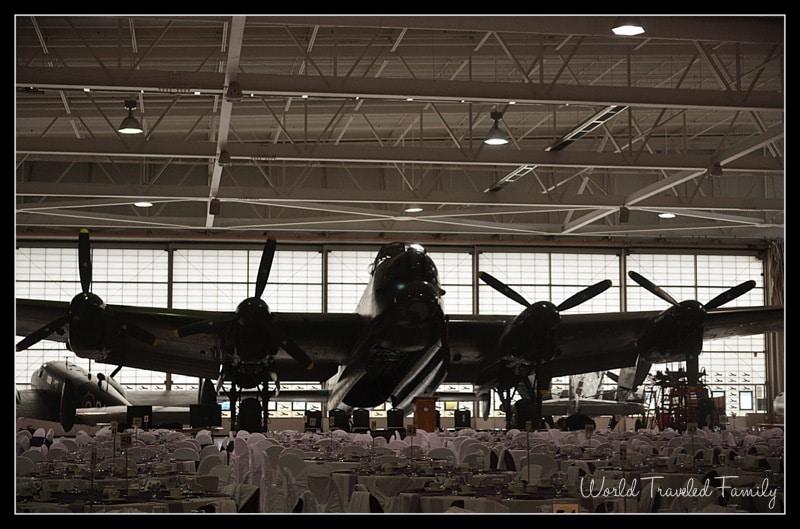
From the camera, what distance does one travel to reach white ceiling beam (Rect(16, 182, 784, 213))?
26359mm

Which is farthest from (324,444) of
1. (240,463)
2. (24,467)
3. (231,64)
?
(24,467)

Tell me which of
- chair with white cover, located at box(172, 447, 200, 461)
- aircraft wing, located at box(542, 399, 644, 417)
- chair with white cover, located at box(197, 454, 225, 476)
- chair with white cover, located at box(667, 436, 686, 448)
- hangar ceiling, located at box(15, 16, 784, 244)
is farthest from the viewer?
aircraft wing, located at box(542, 399, 644, 417)

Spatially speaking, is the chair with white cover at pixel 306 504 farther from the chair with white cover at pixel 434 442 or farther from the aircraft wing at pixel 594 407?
the aircraft wing at pixel 594 407

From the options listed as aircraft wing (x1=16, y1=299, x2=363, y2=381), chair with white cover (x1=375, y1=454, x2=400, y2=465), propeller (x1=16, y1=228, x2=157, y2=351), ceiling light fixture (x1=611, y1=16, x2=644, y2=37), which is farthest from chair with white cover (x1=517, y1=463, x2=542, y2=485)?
aircraft wing (x1=16, y1=299, x2=363, y2=381)

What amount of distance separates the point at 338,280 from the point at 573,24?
2431 cm

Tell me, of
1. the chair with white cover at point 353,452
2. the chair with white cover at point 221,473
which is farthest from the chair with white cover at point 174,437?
the chair with white cover at point 221,473

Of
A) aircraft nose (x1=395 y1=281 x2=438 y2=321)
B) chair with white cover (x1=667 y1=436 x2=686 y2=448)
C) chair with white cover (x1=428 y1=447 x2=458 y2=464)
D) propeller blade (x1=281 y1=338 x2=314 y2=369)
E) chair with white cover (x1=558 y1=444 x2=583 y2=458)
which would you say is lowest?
chair with white cover (x1=667 y1=436 x2=686 y2=448)

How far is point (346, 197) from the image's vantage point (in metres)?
27.5

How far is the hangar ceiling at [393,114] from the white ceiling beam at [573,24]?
27mm

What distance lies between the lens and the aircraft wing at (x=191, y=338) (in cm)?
1870

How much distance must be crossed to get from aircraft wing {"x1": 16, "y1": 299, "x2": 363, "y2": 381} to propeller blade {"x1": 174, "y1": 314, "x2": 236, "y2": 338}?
667 millimetres

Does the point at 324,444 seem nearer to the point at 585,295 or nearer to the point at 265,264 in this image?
the point at 265,264

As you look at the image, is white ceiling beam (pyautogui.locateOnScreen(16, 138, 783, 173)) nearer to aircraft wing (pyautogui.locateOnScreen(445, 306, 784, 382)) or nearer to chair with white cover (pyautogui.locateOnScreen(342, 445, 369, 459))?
aircraft wing (pyautogui.locateOnScreen(445, 306, 784, 382))
